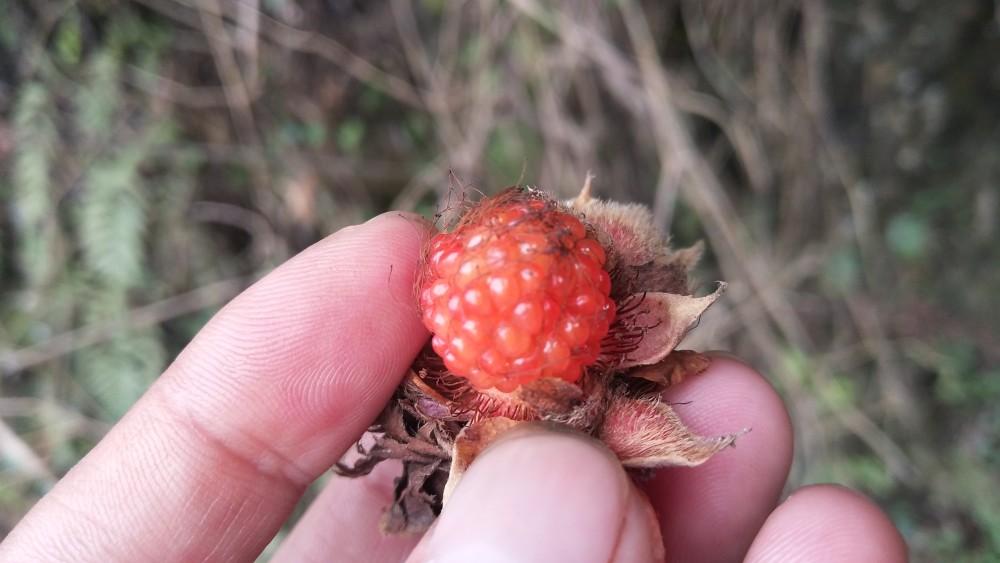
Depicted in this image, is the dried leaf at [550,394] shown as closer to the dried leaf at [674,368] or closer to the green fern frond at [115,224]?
the dried leaf at [674,368]

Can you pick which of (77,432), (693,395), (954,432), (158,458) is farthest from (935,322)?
(77,432)

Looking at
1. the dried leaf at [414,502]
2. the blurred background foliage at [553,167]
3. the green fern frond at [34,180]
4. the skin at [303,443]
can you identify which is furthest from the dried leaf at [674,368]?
the green fern frond at [34,180]

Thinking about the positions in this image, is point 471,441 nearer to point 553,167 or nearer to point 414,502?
point 414,502

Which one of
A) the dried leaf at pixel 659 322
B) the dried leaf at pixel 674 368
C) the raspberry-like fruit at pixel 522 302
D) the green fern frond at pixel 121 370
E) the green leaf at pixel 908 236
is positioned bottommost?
the green leaf at pixel 908 236

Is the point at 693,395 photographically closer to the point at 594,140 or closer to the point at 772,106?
the point at 594,140

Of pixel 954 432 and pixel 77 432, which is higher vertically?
pixel 77 432

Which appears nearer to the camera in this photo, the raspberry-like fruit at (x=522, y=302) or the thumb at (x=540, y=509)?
the thumb at (x=540, y=509)
